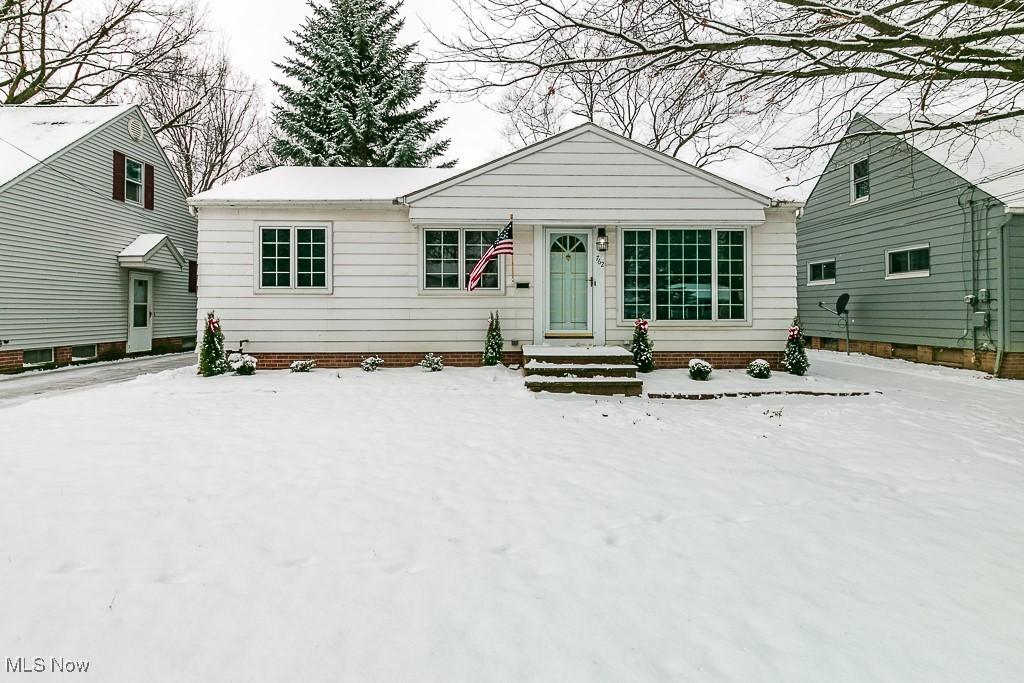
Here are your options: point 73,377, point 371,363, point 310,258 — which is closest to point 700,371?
point 371,363

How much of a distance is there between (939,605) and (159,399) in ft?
27.8

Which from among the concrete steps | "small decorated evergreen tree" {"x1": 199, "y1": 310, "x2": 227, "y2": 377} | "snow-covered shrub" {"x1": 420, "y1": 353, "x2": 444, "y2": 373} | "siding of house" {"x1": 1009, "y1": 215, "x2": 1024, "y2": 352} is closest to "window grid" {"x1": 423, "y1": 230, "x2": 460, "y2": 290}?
"snow-covered shrub" {"x1": 420, "y1": 353, "x2": 444, "y2": 373}

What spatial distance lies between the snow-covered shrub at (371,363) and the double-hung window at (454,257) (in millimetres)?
1641

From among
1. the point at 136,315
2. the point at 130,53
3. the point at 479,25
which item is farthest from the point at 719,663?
the point at 130,53

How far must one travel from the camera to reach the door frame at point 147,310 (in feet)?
49.6

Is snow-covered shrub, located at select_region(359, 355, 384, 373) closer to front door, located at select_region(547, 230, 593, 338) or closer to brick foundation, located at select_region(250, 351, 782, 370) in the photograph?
brick foundation, located at select_region(250, 351, 782, 370)

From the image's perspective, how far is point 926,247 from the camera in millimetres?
12445

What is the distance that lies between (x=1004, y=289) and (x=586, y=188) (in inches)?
353

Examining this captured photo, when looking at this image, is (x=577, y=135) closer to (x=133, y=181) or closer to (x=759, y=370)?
(x=759, y=370)

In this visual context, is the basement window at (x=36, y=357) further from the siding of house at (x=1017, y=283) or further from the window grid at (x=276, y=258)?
the siding of house at (x=1017, y=283)

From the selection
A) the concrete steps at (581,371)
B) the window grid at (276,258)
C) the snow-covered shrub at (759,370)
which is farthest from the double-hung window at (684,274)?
the window grid at (276,258)

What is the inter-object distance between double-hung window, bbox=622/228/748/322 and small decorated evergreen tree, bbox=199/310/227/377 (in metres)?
7.57

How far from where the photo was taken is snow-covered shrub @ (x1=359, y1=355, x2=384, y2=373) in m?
9.66

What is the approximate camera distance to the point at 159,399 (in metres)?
7.20
